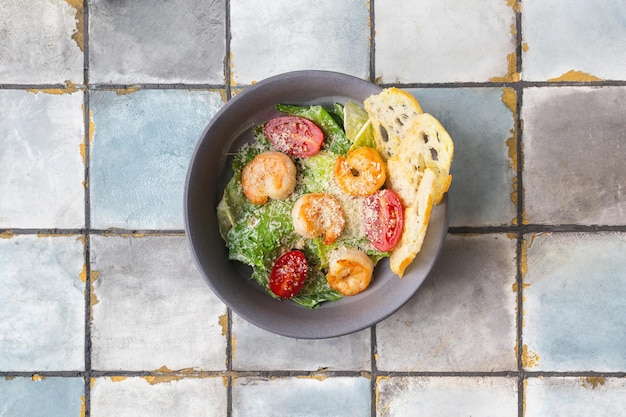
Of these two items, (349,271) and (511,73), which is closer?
(349,271)

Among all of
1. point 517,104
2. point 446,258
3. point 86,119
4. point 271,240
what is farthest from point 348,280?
point 86,119

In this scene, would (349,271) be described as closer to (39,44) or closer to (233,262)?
(233,262)

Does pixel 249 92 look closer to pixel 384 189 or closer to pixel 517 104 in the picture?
pixel 384 189

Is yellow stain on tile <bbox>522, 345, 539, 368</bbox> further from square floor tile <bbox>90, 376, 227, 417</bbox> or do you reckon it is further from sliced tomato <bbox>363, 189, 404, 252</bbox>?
square floor tile <bbox>90, 376, 227, 417</bbox>

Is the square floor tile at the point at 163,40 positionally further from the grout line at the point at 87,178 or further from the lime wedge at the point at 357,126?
the lime wedge at the point at 357,126

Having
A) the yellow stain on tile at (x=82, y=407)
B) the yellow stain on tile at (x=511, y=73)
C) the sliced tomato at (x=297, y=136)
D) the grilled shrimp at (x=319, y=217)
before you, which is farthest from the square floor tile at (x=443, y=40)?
the yellow stain on tile at (x=82, y=407)

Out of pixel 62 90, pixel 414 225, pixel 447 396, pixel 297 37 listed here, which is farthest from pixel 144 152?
pixel 447 396
